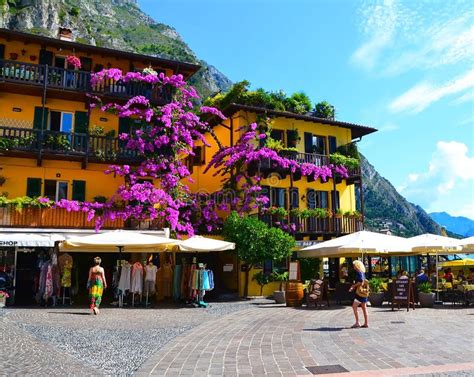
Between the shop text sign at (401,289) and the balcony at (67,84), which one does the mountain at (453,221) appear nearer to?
the balcony at (67,84)

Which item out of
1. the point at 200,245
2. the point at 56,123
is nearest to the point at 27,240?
the point at 200,245

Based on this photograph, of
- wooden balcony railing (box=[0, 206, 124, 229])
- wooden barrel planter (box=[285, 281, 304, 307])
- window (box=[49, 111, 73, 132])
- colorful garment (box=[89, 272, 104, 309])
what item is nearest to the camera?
colorful garment (box=[89, 272, 104, 309])

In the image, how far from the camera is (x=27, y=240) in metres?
17.0

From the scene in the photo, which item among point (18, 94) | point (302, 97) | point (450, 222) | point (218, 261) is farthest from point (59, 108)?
point (450, 222)

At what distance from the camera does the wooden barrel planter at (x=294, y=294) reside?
1741 cm

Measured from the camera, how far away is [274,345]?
8797 millimetres

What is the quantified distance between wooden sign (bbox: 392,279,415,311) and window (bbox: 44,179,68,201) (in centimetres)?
1469

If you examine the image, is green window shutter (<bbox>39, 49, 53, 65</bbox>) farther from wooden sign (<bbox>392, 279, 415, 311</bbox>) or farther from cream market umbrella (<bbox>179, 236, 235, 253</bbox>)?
wooden sign (<bbox>392, 279, 415, 311</bbox>)

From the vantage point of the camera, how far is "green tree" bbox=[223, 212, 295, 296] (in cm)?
2066

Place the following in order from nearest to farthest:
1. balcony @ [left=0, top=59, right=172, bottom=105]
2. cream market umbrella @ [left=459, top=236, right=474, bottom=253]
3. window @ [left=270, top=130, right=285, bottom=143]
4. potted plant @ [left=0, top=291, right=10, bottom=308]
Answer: potted plant @ [left=0, top=291, right=10, bottom=308] → cream market umbrella @ [left=459, top=236, right=474, bottom=253] → balcony @ [left=0, top=59, right=172, bottom=105] → window @ [left=270, top=130, right=285, bottom=143]

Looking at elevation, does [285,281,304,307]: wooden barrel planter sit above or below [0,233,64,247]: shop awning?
below

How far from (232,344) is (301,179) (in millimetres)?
18539

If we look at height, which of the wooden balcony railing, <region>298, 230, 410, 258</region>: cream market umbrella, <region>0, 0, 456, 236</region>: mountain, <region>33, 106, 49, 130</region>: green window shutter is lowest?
<region>298, 230, 410, 258</region>: cream market umbrella

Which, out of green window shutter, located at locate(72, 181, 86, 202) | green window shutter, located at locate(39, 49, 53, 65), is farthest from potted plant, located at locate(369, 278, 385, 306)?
green window shutter, located at locate(39, 49, 53, 65)
